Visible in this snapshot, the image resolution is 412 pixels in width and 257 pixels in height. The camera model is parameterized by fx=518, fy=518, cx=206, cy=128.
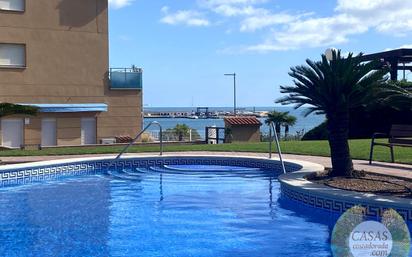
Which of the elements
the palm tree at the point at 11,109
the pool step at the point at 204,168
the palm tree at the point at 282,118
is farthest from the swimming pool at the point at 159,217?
the palm tree at the point at 282,118

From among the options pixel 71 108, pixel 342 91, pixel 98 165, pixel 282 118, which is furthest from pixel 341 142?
pixel 282 118

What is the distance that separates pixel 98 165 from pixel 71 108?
15.8 meters

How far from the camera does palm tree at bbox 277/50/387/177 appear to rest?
1064 cm

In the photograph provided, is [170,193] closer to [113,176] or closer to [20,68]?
[113,176]

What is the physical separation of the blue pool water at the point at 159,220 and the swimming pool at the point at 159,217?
0.6 inches

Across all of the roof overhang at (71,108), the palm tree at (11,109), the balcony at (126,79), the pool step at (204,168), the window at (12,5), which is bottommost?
the pool step at (204,168)

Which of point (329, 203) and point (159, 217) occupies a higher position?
point (329, 203)

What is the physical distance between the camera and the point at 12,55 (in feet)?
95.5

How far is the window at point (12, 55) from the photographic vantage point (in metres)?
28.8

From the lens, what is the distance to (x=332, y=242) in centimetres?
734

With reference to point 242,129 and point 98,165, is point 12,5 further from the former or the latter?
point 98,165

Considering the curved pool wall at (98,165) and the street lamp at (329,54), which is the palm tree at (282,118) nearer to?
the curved pool wall at (98,165)

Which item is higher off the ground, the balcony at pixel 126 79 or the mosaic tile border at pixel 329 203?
the balcony at pixel 126 79

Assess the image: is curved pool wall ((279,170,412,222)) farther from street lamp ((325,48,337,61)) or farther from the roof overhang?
the roof overhang
